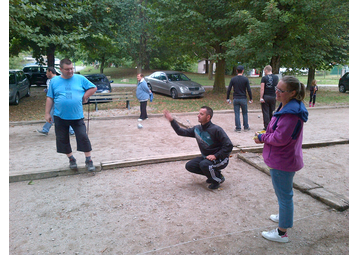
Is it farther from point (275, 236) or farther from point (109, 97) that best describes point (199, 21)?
point (275, 236)

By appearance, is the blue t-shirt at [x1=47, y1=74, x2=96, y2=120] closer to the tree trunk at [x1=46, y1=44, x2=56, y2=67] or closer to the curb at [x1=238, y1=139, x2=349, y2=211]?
the curb at [x1=238, y1=139, x2=349, y2=211]

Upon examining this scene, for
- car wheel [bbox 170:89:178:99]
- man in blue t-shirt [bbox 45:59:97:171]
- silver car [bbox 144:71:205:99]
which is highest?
silver car [bbox 144:71:205:99]

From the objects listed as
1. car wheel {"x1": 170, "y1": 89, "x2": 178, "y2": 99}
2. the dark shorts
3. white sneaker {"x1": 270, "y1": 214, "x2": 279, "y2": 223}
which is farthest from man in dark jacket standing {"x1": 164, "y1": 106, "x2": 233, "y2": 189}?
car wheel {"x1": 170, "y1": 89, "x2": 178, "y2": 99}

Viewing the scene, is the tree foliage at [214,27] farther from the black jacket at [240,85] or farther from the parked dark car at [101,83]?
the black jacket at [240,85]

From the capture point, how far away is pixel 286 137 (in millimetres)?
2891

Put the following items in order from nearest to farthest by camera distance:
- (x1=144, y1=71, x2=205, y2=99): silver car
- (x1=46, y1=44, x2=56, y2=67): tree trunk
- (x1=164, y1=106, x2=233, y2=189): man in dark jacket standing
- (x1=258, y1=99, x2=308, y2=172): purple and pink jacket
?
1. (x1=258, y1=99, x2=308, y2=172): purple and pink jacket
2. (x1=164, y1=106, x2=233, y2=189): man in dark jacket standing
3. (x1=46, y1=44, x2=56, y2=67): tree trunk
4. (x1=144, y1=71, x2=205, y2=99): silver car

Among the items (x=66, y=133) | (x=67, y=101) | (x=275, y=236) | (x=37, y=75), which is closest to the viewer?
(x=275, y=236)

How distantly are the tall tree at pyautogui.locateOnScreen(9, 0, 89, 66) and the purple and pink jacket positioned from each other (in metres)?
8.20

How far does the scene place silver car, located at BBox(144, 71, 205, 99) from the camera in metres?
16.5

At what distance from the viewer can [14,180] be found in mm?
4996

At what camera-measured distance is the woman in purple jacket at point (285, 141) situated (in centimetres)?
289

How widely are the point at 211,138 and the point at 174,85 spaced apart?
Result: 12.7 metres

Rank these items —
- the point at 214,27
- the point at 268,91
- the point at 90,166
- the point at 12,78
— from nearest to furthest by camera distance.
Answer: the point at 90,166
the point at 268,91
the point at 12,78
the point at 214,27

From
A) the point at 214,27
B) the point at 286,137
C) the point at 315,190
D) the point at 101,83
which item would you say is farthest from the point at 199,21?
the point at 286,137
